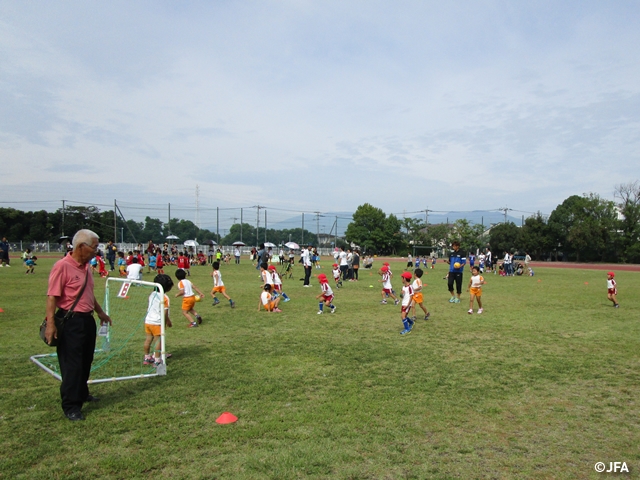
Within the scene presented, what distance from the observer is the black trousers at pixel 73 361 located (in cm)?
524

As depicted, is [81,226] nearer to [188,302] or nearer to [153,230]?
[153,230]

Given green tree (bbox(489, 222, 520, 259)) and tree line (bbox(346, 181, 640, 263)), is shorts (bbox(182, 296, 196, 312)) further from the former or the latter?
green tree (bbox(489, 222, 520, 259))

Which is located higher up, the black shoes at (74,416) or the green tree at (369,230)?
the green tree at (369,230)

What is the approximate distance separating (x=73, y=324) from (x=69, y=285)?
459mm

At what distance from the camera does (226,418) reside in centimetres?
522

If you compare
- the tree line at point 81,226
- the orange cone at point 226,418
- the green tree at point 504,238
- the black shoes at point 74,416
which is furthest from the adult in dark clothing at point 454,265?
the green tree at point 504,238

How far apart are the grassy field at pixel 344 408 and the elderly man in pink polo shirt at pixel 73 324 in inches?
12.8

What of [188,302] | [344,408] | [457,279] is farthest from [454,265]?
[344,408]

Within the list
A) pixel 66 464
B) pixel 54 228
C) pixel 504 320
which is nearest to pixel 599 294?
pixel 504 320

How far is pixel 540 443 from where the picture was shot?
4750mm

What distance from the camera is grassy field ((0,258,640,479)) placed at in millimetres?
4273

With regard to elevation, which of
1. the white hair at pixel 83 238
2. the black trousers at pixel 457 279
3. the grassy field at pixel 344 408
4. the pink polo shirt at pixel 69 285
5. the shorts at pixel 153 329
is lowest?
the grassy field at pixel 344 408

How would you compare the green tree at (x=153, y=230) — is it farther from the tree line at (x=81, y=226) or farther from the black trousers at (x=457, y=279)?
the black trousers at (x=457, y=279)

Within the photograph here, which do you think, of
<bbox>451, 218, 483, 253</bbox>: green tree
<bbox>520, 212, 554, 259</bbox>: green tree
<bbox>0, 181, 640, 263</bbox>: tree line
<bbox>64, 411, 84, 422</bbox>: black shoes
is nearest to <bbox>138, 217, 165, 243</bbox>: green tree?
<bbox>0, 181, 640, 263</bbox>: tree line
